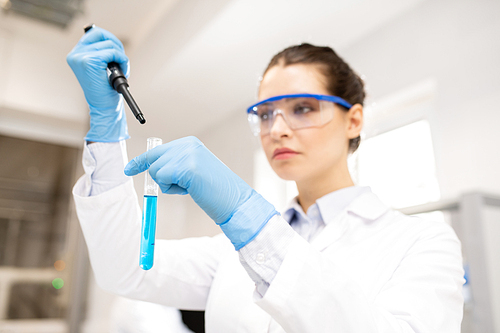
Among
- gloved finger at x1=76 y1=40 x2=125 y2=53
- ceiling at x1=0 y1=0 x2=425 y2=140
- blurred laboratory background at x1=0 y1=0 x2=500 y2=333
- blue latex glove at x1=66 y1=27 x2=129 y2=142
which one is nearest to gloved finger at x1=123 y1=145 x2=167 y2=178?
blurred laboratory background at x1=0 y1=0 x2=500 y2=333

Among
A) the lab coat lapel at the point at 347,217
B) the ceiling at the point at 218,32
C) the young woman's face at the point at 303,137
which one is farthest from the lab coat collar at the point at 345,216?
the ceiling at the point at 218,32

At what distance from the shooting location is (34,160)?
3486mm

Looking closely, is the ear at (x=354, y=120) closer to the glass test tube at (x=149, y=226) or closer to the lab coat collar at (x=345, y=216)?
the lab coat collar at (x=345, y=216)

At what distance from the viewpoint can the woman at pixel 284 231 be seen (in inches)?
23.0

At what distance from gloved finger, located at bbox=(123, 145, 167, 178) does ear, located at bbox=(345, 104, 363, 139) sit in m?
0.71

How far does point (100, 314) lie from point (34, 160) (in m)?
1.53

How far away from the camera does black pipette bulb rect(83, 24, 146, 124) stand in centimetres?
72

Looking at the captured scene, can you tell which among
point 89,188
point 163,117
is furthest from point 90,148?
point 163,117

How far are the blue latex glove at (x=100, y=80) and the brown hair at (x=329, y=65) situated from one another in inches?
19.8

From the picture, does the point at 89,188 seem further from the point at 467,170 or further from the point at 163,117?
the point at 467,170

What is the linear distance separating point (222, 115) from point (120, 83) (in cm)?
78

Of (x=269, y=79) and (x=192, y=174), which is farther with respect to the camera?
(x=269, y=79)

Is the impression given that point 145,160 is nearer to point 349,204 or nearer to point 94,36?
point 94,36

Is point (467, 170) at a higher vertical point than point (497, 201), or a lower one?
higher
